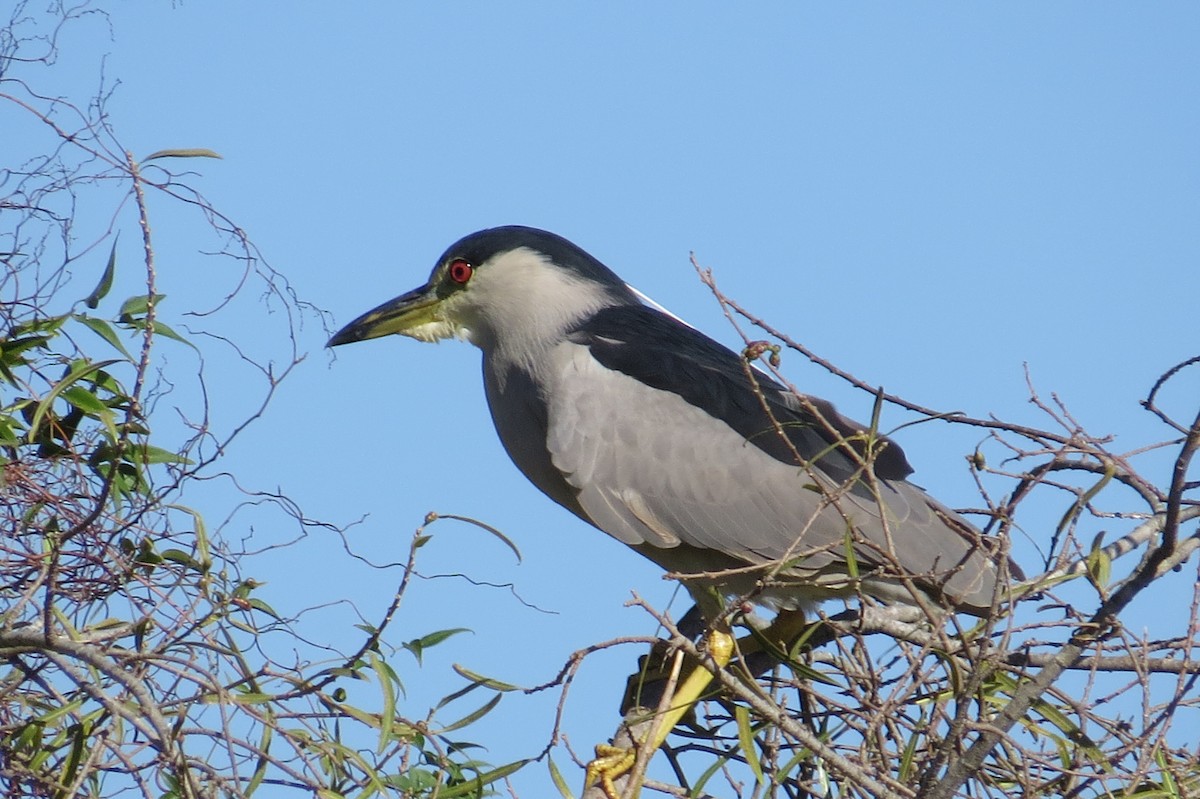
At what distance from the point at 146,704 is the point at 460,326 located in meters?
2.54

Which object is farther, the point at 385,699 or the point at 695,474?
the point at 695,474

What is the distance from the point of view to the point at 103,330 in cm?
243

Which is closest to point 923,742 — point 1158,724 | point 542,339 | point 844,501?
point 1158,724

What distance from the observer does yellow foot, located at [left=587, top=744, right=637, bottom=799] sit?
3.11 meters

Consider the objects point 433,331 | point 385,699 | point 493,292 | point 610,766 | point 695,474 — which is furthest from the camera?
point 433,331

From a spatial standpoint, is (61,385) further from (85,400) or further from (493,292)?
(493,292)

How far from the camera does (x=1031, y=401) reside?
8.36ft

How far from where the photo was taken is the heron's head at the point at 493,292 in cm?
426

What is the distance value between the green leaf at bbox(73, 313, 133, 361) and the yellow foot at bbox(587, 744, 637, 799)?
58.3 inches

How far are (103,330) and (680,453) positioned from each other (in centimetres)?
184

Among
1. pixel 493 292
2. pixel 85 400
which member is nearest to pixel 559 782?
pixel 85 400

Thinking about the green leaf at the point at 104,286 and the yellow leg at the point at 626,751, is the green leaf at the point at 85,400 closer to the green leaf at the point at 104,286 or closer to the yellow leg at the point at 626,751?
the green leaf at the point at 104,286

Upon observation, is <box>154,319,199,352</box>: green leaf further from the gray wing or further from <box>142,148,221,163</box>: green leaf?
the gray wing

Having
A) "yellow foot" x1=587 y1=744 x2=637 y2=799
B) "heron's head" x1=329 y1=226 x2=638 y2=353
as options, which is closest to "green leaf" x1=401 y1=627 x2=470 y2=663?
"yellow foot" x1=587 y1=744 x2=637 y2=799
